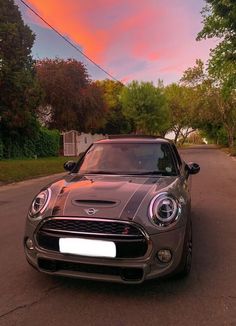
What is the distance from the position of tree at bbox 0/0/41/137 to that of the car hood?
79.1 feet

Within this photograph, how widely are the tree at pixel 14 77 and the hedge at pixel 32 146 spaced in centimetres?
73

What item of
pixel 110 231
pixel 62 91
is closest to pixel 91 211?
pixel 110 231

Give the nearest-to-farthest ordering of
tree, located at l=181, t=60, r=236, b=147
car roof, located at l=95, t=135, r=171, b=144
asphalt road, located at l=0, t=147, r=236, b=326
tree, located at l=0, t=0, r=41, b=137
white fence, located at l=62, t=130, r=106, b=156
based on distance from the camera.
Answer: asphalt road, located at l=0, t=147, r=236, b=326
car roof, located at l=95, t=135, r=171, b=144
tree, located at l=0, t=0, r=41, b=137
white fence, located at l=62, t=130, r=106, b=156
tree, located at l=181, t=60, r=236, b=147

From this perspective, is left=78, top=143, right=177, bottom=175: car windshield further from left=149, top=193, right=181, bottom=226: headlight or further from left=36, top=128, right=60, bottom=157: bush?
left=36, top=128, right=60, bottom=157: bush

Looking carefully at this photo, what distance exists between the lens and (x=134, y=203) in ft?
13.9

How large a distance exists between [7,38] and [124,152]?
24.8 meters

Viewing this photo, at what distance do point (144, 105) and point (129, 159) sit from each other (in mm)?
47918

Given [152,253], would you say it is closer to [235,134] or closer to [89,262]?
[89,262]

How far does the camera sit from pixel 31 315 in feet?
12.6

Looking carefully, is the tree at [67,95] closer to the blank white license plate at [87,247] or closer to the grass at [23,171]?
the grass at [23,171]

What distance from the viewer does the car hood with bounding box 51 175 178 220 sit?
163 inches

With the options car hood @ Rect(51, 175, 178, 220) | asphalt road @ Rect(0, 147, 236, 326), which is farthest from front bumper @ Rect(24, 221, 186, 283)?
car hood @ Rect(51, 175, 178, 220)

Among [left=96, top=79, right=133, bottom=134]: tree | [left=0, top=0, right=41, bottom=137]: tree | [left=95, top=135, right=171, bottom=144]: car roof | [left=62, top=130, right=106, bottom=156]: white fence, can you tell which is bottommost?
[left=62, top=130, right=106, bottom=156]: white fence

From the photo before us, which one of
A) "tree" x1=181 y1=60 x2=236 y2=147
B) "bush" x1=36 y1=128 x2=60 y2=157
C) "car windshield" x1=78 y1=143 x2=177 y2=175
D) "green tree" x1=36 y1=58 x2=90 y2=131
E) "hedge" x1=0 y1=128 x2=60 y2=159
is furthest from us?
"tree" x1=181 y1=60 x2=236 y2=147
